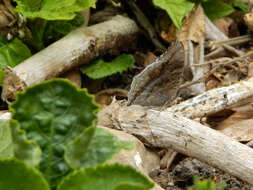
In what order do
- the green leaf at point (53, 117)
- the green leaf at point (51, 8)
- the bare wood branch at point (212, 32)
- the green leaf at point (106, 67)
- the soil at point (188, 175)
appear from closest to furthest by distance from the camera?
the green leaf at point (53, 117)
the soil at point (188, 175)
the green leaf at point (51, 8)
the green leaf at point (106, 67)
the bare wood branch at point (212, 32)

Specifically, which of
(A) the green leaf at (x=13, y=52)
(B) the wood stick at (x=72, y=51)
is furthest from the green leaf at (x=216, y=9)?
(A) the green leaf at (x=13, y=52)

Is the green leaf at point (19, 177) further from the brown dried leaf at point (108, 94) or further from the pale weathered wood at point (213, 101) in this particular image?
the brown dried leaf at point (108, 94)

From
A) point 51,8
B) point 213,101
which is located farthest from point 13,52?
point 213,101

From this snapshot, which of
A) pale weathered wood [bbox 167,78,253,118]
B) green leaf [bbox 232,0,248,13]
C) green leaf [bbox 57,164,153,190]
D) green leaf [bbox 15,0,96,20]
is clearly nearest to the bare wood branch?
green leaf [bbox 232,0,248,13]

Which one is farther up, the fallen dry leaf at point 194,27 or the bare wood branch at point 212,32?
the fallen dry leaf at point 194,27

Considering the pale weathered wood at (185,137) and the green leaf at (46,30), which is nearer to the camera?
the pale weathered wood at (185,137)

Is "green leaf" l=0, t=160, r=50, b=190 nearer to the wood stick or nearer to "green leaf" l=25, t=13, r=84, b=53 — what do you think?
the wood stick

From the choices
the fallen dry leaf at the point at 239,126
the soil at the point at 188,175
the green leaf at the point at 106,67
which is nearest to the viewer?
the soil at the point at 188,175

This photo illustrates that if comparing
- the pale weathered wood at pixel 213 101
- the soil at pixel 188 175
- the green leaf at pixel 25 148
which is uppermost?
the green leaf at pixel 25 148
